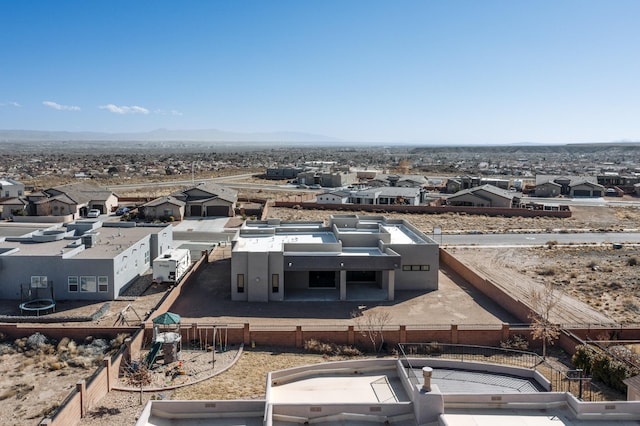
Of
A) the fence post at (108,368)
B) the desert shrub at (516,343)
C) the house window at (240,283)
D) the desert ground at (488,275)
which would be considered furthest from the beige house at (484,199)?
the fence post at (108,368)

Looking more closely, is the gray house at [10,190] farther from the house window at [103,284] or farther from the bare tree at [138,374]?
the bare tree at [138,374]

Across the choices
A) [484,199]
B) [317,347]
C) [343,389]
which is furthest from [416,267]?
[484,199]

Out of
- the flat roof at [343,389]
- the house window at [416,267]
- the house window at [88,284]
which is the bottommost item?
the house window at [88,284]

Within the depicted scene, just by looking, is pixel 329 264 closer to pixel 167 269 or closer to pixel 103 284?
pixel 167 269

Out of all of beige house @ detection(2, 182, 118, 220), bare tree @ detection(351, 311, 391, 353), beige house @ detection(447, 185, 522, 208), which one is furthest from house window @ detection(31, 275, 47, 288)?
beige house @ detection(447, 185, 522, 208)

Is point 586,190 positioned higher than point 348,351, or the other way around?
point 586,190

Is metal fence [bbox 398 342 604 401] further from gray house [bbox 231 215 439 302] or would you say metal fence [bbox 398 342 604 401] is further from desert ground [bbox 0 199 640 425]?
gray house [bbox 231 215 439 302]
